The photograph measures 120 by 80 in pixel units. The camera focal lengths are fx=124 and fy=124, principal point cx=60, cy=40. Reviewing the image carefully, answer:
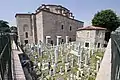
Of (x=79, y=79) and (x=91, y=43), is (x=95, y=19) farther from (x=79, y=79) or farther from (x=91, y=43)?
(x=79, y=79)

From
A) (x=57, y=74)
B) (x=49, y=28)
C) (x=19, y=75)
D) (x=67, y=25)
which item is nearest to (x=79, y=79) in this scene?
(x=57, y=74)

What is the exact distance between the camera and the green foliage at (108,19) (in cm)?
2306

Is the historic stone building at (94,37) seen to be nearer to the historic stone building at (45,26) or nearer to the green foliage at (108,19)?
the green foliage at (108,19)

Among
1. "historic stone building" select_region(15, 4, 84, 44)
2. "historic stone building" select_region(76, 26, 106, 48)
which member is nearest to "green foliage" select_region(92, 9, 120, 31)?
"historic stone building" select_region(76, 26, 106, 48)

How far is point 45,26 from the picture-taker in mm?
22484

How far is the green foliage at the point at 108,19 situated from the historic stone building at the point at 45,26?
16.4 feet

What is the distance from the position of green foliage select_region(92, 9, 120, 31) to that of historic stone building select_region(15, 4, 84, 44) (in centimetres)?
500

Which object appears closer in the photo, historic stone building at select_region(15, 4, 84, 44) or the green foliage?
historic stone building at select_region(15, 4, 84, 44)

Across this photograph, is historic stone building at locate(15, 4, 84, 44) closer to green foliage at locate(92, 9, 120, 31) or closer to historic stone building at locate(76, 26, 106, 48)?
historic stone building at locate(76, 26, 106, 48)

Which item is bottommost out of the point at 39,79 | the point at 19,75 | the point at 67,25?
the point at 39,79

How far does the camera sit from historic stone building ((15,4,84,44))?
22.5 m

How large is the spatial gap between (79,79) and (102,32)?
541 inches

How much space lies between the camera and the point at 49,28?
22.9m

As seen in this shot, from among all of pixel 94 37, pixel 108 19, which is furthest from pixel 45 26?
pixel 108 19
